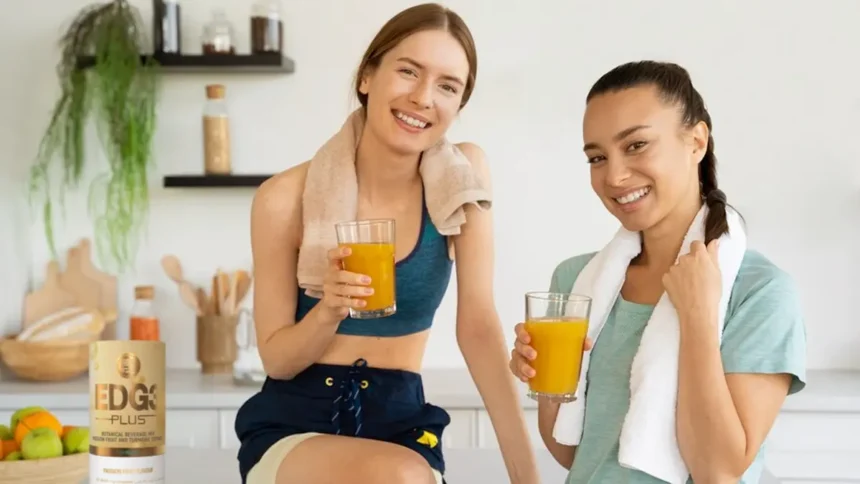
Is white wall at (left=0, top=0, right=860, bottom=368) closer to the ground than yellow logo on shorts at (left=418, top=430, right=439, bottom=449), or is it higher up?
higher up

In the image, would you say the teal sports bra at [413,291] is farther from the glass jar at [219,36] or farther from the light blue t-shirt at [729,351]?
the glass jar at [219,36]

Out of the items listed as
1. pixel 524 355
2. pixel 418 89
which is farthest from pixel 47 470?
pixel 418 89

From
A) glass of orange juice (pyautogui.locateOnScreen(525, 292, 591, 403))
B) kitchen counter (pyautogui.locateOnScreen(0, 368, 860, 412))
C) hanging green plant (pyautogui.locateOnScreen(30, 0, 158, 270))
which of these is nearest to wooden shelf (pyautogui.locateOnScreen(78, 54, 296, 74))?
hanging green plant (pyautogui.locateOnScreen(30, 0, 158, 270))

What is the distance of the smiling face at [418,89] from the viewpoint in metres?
1.78

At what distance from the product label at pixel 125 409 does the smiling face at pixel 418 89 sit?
2.10 feet

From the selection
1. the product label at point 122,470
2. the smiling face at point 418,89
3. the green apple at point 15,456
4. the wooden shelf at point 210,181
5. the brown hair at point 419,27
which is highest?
the brown hair at point 419,27

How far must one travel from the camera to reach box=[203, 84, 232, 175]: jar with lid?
11.0 feet

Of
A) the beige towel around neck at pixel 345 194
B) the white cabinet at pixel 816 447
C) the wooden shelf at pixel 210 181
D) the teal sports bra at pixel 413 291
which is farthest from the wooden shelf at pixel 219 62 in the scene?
the white cabinet at pixel 816 447

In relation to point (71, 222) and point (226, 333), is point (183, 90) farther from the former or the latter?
point (226, 333)

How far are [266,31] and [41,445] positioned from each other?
1991mm

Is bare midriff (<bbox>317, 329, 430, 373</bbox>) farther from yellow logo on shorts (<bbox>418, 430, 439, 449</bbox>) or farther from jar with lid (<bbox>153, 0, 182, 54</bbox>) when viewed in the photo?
jar with lid (<bbox>153, 0, 182, 54</bbox>)

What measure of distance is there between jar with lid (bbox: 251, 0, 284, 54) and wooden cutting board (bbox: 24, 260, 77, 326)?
105cm

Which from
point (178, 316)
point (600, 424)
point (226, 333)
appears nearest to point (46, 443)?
point (600, 424)

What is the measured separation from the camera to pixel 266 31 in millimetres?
3311
